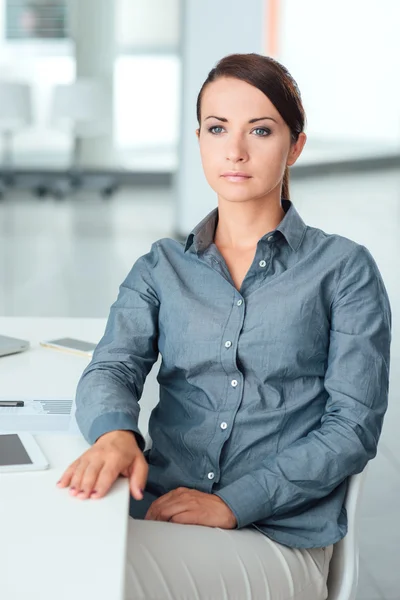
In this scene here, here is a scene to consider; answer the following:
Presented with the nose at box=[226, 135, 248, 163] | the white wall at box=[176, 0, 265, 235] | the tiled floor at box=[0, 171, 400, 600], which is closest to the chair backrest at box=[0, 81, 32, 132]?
the tiled floor at box=[0, 171, 400, 600]

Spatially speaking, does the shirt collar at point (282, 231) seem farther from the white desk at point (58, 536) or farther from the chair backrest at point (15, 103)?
the chair backrest at point (15, 103)

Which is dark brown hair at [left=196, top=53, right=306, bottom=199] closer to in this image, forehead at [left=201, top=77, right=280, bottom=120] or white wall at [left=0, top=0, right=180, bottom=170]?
forehead at [left=201, top=77, right=280, bottom=120]

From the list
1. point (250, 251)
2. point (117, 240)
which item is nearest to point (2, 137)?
point (117, 240)

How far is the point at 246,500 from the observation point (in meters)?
1.49

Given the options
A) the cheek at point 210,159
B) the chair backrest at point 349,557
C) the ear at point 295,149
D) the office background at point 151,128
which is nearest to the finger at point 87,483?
the chair backrest at point 349,557

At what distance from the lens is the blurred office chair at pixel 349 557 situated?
1.56m

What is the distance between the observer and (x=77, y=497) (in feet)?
4.07

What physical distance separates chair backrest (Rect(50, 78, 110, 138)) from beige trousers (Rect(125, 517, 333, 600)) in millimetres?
8072

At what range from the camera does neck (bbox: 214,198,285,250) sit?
1699mm

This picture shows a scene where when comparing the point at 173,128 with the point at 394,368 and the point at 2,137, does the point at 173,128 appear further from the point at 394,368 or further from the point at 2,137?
the point at 394,368

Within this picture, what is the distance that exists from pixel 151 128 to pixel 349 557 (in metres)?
9.26

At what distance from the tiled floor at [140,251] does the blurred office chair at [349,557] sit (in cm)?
43

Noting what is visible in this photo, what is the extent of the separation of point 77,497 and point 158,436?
1.49 feet

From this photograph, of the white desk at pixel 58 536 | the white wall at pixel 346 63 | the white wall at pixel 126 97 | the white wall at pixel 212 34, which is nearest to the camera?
the white desk at pixel 58 536
